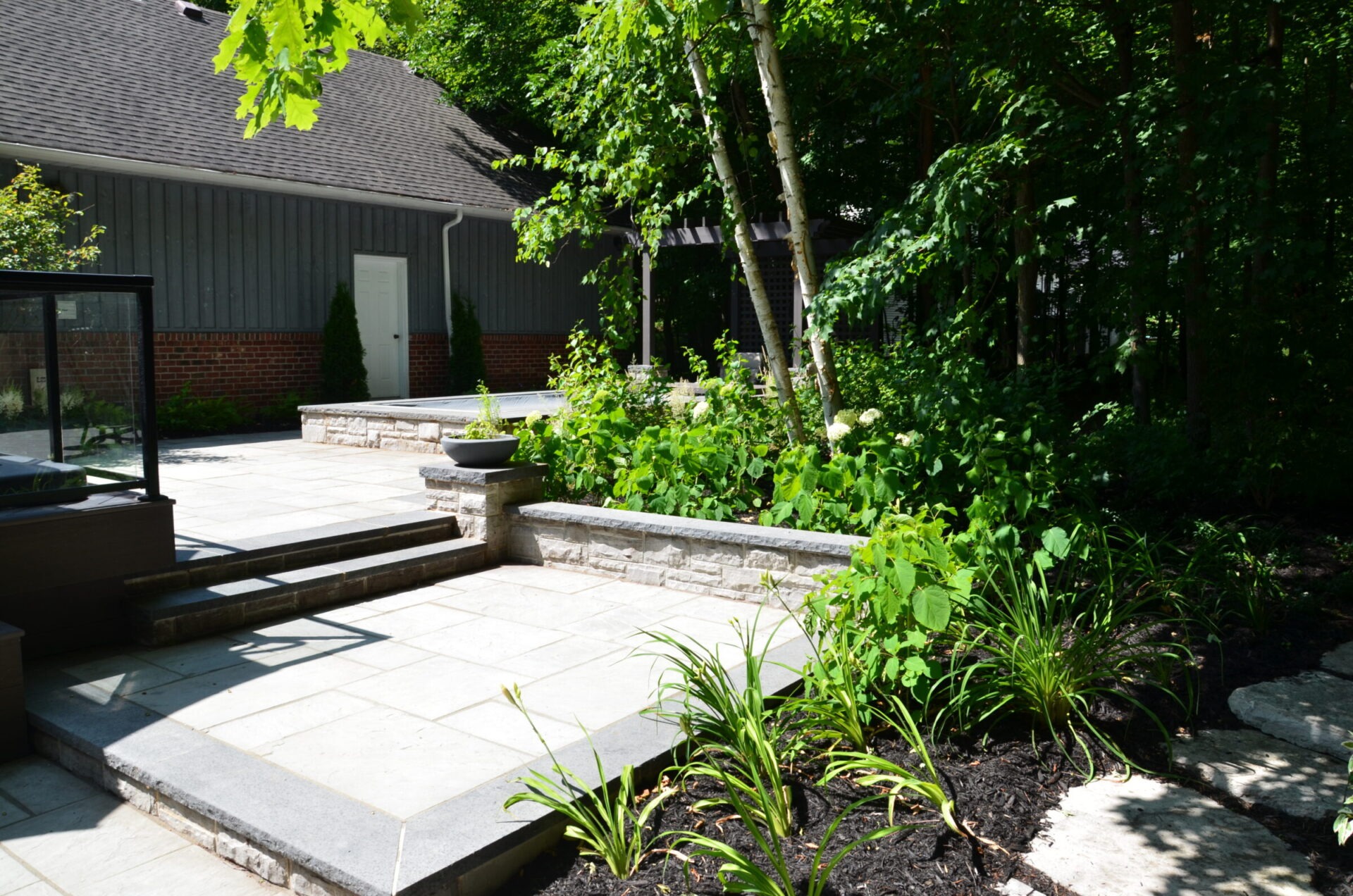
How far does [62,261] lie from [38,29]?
4.77m

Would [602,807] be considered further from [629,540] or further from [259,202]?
[259,202]

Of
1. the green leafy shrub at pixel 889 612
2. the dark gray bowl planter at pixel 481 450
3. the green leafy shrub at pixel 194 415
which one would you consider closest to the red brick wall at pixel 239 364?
the green leafy shrub at pixel 194 415

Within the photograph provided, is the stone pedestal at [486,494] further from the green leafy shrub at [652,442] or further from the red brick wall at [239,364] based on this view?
the red brick wall at [239,364]

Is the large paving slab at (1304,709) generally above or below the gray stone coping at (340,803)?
above

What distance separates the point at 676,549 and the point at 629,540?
12.3 inches

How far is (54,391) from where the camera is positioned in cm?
422

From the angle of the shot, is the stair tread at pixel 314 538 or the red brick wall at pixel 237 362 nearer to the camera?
the red brick wall at pixel 237 362

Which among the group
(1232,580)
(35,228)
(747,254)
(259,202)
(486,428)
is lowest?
(1232,580)

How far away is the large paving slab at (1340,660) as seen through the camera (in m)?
3.47

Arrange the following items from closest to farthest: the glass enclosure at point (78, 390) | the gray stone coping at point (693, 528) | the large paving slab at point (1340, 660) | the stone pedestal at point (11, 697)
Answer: the stone pedestal at point (11, 697) → the large paving slab at point (1340, 660) → the glass enclosure at point (78, 390) → the gray stone coping at point (693, 528)

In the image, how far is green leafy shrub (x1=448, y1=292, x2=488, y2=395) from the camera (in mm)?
14953

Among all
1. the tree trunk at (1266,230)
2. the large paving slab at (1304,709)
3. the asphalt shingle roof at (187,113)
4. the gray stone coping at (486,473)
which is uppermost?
the asphalt shingle roof at (187,113)

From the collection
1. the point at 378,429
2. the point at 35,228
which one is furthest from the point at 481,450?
the point at 35,228

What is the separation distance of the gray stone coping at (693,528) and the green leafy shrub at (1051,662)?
980 millimetres
